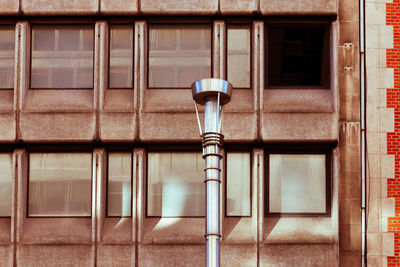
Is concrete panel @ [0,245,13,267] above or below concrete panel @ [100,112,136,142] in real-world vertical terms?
below

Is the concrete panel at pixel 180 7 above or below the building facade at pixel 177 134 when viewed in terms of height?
above

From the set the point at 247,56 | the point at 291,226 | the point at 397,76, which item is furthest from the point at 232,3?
the point at 291,226

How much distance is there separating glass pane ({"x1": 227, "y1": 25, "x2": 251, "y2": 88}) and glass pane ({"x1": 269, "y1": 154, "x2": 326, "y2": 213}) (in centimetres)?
191

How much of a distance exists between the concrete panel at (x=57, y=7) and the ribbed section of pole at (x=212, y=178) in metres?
6.82

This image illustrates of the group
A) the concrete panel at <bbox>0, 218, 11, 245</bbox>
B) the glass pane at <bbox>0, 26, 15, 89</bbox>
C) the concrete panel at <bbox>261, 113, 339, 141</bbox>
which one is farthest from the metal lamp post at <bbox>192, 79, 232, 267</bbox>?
the glass pane at <bbox>0, 26, 15, 89</bbox>

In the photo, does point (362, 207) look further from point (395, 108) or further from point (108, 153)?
point (108, 153)

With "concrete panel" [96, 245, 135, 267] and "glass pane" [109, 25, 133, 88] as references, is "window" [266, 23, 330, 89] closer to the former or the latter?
"glass pane" [109, 25, 133, 88]

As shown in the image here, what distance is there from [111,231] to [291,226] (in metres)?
3.94

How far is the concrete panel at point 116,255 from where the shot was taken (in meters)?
15.2

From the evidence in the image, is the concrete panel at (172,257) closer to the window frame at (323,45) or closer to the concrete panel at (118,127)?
the concrete panel at (118,127)

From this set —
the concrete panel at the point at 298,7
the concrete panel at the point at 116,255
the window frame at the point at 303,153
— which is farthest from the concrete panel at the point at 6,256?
the concrete panel at the point at 298,7

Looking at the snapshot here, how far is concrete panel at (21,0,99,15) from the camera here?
16.1 m

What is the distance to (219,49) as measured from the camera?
52.1 feet

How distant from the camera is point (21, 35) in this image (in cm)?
1609
